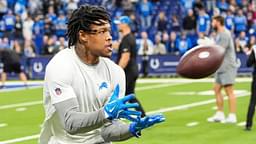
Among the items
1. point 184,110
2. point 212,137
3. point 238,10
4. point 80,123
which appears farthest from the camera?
point 238,10

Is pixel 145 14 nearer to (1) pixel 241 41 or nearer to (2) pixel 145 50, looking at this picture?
(2) pixel 145 50

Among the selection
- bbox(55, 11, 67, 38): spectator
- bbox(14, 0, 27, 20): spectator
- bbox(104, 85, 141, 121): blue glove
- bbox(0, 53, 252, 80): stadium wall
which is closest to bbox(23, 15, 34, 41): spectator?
bbox(14, 0, 27, 20): spectator

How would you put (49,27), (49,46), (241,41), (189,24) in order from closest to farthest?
(241,41) < (49,46) < (189,24) < (49,27)

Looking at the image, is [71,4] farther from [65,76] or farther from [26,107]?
[65,76]

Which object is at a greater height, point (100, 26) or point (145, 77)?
point (100, 26)

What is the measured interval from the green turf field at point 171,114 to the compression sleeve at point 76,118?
6.35m

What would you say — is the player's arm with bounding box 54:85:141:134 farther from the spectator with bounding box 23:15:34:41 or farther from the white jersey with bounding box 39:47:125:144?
the spectator with bounding box 23:15:34:41

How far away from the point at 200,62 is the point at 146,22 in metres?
25.0

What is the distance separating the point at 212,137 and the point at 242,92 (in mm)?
8307

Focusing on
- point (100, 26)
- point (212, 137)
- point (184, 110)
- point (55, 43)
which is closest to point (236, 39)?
point (55, 43)

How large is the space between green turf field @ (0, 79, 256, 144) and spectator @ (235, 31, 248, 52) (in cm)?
318

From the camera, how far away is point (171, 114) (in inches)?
568

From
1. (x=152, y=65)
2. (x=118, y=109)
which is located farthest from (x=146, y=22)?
(x=118, y=109)

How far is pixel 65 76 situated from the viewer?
4387 mm
